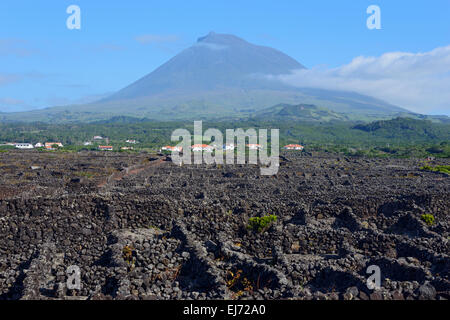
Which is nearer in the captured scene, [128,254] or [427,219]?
[128,254]

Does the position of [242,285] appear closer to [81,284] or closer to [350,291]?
[350,291]
